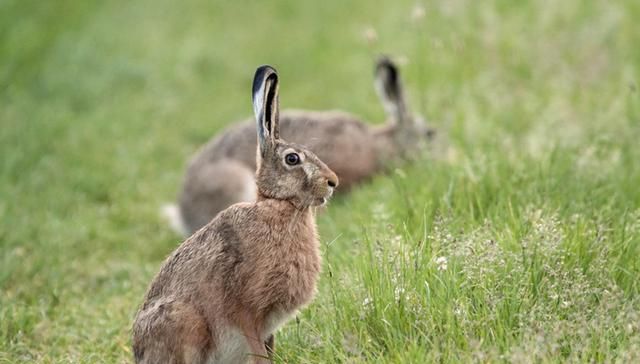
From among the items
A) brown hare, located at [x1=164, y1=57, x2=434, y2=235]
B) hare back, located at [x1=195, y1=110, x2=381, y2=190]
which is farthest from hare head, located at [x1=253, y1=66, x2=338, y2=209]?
hare back, located at [x1=195, y1=110, x2=381, y2=190]

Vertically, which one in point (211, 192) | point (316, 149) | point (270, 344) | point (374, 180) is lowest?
point (270, 344)

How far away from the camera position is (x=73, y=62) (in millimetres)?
11570

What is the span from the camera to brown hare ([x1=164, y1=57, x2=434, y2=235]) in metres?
8.31

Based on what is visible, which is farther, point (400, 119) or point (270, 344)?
point (400, 119)

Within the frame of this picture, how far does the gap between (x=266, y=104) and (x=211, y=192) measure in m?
3.54

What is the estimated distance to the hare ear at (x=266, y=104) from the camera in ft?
15.9

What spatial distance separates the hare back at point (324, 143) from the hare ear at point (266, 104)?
12.3ft

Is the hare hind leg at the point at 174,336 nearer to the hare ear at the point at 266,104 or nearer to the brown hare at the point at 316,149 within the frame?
the hare ear at the point at 266,104

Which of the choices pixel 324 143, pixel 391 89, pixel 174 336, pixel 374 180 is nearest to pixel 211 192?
pixel 324 143

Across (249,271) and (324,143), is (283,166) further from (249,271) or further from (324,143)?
(324,143)

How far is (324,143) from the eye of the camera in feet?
30.1

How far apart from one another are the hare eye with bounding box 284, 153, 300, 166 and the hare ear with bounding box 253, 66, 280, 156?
11 cm

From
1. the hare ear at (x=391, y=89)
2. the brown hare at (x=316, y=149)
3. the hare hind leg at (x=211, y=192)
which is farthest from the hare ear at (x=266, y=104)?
the hare ear at (x=391, y=89)

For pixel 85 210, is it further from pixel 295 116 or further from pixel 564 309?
pixel 564 309
